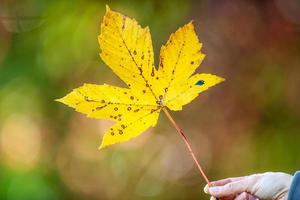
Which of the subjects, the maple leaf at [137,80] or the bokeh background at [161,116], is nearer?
the maple leaf at [137,80]

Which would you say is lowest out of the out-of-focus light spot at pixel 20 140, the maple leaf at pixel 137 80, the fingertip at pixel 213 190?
the fingertip at pixel 213 190

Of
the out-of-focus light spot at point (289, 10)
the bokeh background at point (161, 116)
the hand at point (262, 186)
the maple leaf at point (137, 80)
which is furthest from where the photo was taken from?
the out-of-focus light spot at point (289, 10)

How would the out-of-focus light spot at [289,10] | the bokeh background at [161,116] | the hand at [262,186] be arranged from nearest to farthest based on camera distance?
the hand at [262,186] < the bokeh background at [161,116] < the out-of-focus light spot at [289,10]

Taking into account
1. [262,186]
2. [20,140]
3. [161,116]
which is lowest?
[262,186]

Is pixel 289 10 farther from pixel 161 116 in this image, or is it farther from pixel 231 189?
pixel 231 189

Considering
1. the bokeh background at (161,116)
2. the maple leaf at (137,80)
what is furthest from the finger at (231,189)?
the bokeh background at (161,116)

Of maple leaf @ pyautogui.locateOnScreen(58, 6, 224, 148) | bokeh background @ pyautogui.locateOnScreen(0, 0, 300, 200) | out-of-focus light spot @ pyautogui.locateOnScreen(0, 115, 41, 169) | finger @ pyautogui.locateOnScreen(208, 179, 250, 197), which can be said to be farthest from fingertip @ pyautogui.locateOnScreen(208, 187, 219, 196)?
out-of-focus light spot @ pyautogui.locateOnScreen(0, 115, 41, 169)

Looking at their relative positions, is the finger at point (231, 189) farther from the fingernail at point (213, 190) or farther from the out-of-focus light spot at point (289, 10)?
the out-of-focus light spot at point (289, 10)

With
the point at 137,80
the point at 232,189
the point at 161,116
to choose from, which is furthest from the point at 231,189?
the point at 161,116
